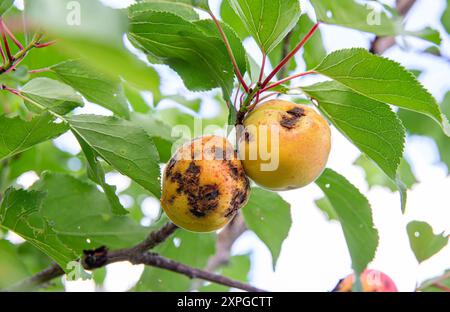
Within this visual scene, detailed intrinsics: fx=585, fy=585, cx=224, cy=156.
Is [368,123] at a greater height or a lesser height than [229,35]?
lesser

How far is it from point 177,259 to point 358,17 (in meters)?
0.90

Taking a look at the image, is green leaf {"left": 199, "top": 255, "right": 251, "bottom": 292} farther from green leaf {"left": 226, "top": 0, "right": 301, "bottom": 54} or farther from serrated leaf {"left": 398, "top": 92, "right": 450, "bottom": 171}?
green leaf {"left": 226, "top": 0, "right": 301, "bottom": 54}

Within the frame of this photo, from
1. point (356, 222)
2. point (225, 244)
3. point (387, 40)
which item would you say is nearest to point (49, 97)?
point (356, 222)

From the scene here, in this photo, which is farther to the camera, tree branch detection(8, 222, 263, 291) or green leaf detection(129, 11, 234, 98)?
tree branch detection(8, 222, 263, 291)

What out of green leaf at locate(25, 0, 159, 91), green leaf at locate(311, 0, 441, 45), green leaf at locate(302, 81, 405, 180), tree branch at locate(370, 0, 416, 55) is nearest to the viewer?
green leaf at locate(25, 0, 159, 91)

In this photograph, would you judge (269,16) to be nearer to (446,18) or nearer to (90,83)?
(90,83)

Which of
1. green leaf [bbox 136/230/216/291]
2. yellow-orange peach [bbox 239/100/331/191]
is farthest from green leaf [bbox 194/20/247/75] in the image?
green leaf [bbox 136/230/216/291]

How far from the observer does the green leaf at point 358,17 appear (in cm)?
92

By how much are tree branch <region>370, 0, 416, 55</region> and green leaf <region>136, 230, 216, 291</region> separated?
2.40 feet

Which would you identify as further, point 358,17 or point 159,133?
point 159,133

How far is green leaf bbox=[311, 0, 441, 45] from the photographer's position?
3.03 feet

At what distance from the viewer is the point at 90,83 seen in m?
1.18

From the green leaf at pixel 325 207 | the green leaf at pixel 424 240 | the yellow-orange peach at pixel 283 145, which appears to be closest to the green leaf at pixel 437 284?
the green leaf at pixel 424 240

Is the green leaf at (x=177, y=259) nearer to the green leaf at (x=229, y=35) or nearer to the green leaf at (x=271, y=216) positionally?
the green leaf at (x=271, y=216)
